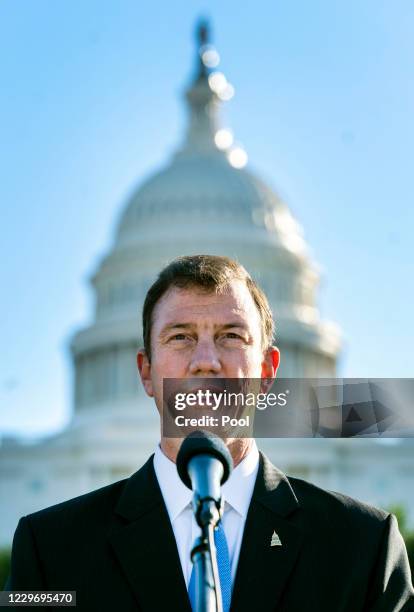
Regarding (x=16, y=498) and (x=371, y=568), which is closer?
(x=371, y=568)

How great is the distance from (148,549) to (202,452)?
780mm

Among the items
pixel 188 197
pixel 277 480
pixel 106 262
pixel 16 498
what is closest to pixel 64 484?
pixel 16 498

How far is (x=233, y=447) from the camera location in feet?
12.2

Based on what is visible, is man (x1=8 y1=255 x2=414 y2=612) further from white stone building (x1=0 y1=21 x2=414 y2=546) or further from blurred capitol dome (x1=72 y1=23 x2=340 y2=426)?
blurred capitol dome (x1=72 y1=23 x2=340 y2=426)

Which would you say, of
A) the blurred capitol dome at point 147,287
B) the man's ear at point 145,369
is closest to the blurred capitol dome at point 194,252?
the blurred capitol dome at point 147,287

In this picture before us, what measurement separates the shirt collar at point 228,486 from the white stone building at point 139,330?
65262mm

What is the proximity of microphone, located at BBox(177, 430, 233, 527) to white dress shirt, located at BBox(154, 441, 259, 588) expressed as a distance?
26.3 inches

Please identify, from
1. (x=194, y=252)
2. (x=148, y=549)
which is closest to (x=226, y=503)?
(x=148, y=549)

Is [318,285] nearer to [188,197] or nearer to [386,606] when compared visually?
[188,197]

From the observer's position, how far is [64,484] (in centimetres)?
7469

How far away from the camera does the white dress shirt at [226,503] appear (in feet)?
12.2

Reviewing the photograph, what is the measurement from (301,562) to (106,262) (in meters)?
86.5

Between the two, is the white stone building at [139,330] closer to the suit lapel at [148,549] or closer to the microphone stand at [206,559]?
the suit lapel at [148,549]

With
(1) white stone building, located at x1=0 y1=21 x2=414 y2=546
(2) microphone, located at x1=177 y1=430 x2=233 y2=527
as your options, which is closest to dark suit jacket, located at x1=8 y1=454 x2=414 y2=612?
(2) microphone, located at x1=177 y1=430 x2=233 y2=527
